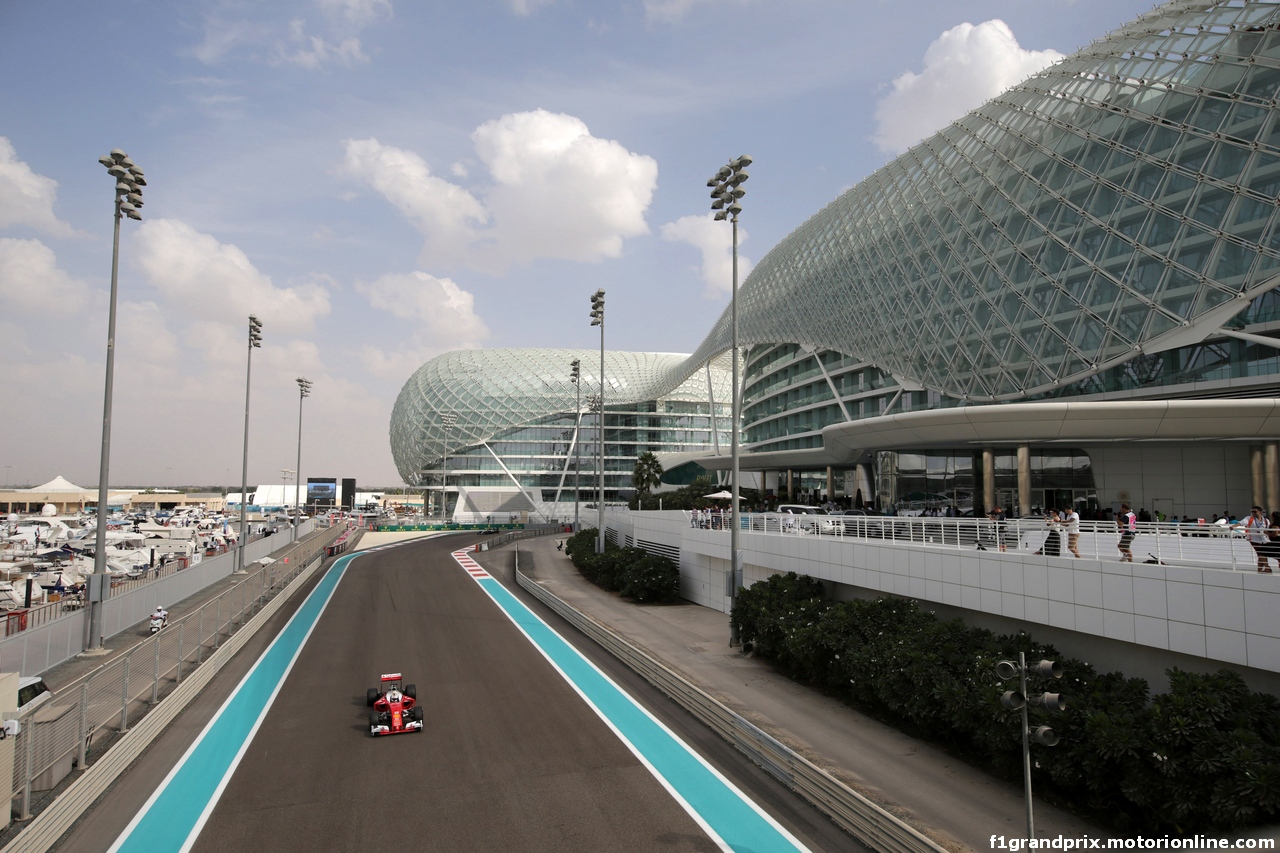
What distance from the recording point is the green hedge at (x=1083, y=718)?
8.61m

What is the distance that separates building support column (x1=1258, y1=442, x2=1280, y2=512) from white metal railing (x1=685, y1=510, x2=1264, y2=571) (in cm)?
896

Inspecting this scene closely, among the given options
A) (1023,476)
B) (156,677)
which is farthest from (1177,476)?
(156,677)

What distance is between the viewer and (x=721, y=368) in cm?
9606

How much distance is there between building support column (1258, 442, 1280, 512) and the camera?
24047 millimetres

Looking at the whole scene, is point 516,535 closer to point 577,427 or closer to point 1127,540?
point 577,427

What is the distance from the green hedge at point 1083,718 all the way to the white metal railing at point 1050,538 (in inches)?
79.3

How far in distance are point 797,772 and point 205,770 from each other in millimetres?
10043

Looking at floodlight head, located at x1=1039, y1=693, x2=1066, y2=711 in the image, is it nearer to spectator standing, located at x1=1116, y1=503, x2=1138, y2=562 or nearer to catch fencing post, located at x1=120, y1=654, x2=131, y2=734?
spectator standing, located at x1=1116, y1=503, x2=1138, y2=562

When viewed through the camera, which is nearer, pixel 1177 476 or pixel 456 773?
pixel 456 773

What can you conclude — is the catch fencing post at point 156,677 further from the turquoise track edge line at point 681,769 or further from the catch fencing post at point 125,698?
the turquoise track edge line at point 681,769

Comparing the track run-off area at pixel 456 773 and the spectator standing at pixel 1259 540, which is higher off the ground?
the spectator standing at pixel 1259 540

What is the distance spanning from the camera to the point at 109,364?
19766mm

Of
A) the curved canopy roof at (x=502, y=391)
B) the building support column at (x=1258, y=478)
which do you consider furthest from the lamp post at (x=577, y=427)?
the building support column at (x=1258, y=478)

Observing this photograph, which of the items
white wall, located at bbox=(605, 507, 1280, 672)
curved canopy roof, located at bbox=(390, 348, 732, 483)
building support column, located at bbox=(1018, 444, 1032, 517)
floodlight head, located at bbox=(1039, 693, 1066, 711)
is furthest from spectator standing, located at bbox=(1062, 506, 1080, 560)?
curved canopy roof, located at bbox=(390, 348, 732, 483)
